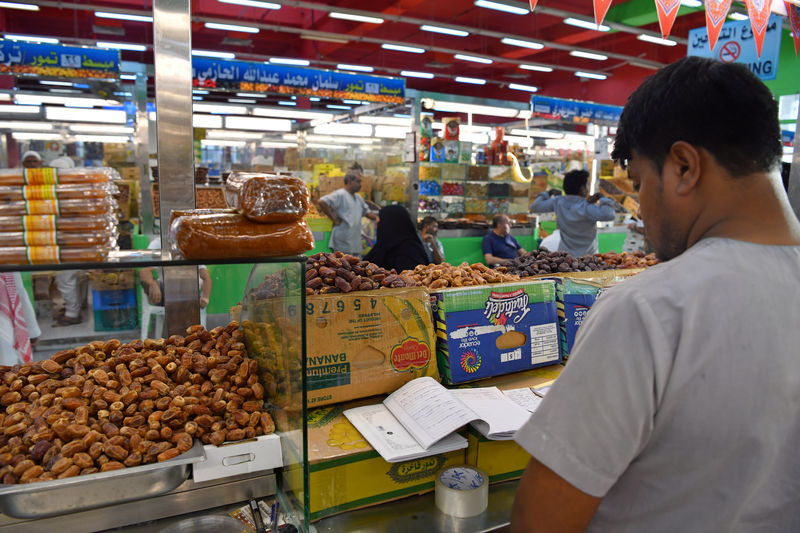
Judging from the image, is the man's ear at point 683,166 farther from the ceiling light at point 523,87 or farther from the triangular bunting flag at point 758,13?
the ceiling light at point 523,87

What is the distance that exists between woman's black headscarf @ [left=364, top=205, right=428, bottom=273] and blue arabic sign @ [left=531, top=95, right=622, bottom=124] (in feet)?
22.2

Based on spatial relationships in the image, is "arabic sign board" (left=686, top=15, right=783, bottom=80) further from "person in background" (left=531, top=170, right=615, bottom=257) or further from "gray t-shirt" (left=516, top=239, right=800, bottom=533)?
"gray t-shirt" (left=516, top=239, right=800, bottom=533)

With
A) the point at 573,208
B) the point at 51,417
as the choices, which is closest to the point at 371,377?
the point at 51,417

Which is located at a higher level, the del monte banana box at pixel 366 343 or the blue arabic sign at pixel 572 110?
the blue arabic sign at pixel 572 110

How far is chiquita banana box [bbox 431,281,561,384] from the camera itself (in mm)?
1840

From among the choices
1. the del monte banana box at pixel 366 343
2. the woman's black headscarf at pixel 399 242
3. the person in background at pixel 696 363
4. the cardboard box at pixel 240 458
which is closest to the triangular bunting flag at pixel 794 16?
the woman's black headscarf at pixel 399 242

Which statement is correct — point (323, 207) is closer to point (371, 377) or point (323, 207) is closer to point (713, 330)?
point (371, 377)

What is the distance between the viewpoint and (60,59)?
290 inches

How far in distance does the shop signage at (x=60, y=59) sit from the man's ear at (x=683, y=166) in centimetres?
811

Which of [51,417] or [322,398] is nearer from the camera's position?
[51,417]

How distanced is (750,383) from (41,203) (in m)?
1.28

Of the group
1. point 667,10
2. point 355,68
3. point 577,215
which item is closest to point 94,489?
point 667,10

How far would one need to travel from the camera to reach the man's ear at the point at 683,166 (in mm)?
824

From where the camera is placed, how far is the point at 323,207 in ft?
21.8
